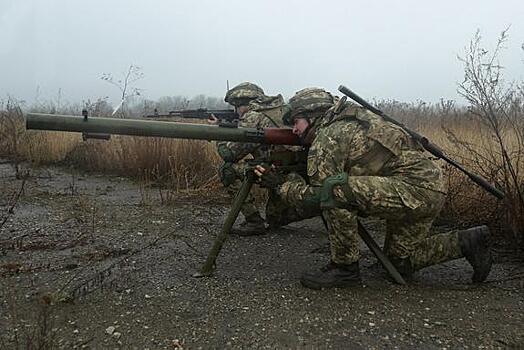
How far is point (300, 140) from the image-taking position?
3703 millimetres

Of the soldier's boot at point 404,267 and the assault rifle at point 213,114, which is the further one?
the assault rifle at point 213,114

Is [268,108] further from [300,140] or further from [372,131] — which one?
[372,131]

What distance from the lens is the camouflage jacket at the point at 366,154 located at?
10.9ft

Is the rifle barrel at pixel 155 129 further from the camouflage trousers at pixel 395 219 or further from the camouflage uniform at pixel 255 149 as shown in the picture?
the camouflage uniform at pixel 255 149

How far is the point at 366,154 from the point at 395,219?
49 cm

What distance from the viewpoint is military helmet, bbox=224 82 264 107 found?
5102 millimetres

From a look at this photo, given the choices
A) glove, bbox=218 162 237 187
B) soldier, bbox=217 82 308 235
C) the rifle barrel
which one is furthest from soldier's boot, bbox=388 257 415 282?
glove, bbox=218 162 237 187

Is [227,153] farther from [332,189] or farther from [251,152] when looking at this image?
[332,189]

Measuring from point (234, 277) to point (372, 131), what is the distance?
4.76 feet

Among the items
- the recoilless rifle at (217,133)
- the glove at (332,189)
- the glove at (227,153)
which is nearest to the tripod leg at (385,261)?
the recoilless rifle at (217,133)

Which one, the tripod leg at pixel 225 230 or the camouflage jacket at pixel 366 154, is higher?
the camouflage jacket at pixel 366 154

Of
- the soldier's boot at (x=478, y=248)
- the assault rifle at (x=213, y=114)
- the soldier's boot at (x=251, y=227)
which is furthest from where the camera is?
the assault rifle at (x=213, y=114)

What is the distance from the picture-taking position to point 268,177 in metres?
3.55

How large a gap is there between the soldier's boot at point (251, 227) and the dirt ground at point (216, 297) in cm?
10
